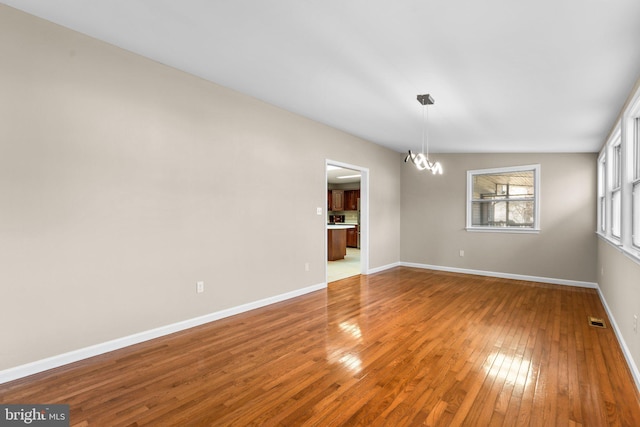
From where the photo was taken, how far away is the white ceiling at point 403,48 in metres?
2.11

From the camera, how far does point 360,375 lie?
2514 mm

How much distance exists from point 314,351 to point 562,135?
4.44m

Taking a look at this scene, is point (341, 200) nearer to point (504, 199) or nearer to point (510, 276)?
point (504, 199)

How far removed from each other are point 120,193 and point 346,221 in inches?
390

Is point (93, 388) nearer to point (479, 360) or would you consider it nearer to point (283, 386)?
point (283, 386)

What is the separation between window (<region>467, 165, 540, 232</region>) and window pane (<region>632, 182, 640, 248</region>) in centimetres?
314

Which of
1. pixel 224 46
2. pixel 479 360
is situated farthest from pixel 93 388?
pixel 479 360

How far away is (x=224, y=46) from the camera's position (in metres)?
2.81

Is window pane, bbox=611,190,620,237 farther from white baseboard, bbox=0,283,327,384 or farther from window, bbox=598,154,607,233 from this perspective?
white baseboard, bbox=0,283,327,384

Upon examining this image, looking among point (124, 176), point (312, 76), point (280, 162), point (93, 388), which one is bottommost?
point (93, 388)

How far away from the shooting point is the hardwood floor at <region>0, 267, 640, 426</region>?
2.04 meters

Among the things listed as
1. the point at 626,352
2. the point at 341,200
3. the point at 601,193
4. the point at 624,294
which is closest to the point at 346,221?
the point at 341,200

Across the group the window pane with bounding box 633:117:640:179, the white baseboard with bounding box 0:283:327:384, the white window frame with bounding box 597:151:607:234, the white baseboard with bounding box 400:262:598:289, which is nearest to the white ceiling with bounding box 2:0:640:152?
the window pane with bounding box 633:117:640:179

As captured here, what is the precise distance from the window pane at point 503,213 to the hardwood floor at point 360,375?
2428 mm
